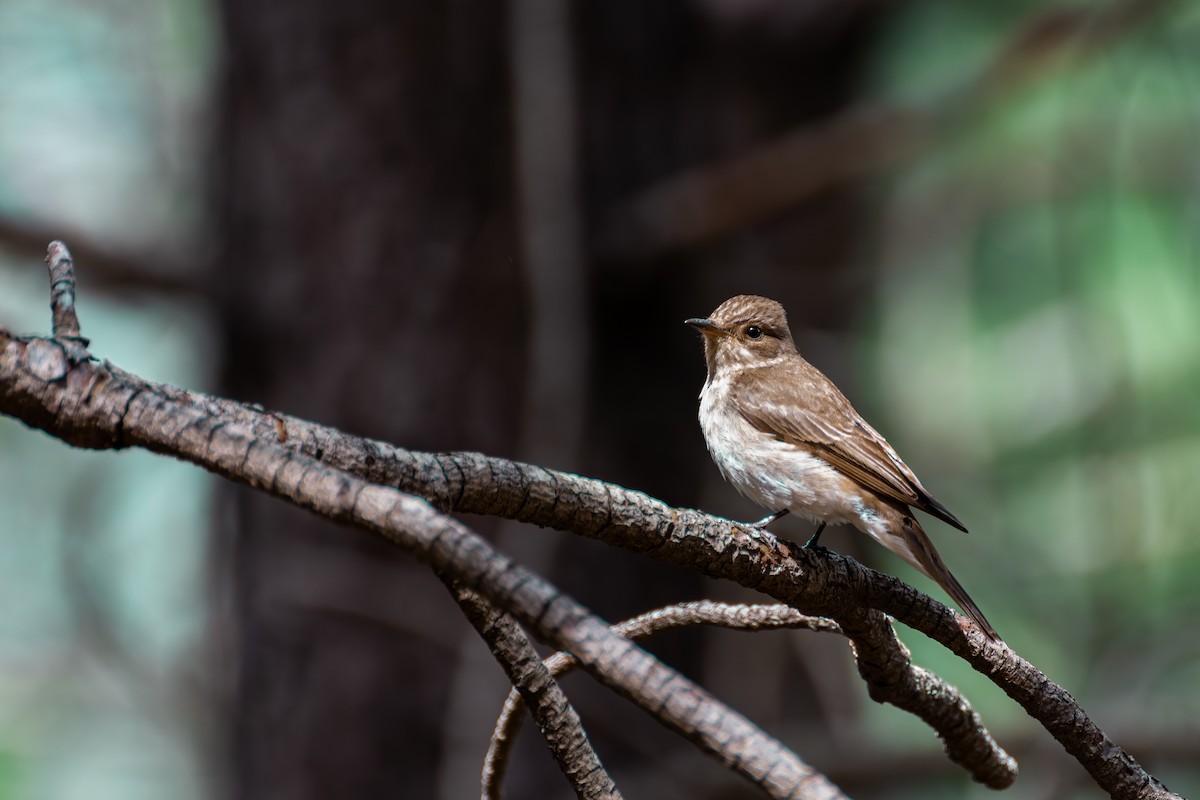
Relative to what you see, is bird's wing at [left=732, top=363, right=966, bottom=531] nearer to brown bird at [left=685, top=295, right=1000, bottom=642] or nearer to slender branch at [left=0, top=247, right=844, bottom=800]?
brown bird at [left=685, top=295, right=1000, bottom=642]

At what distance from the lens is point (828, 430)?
3445 mm

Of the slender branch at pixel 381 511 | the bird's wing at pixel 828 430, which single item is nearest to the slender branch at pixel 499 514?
the slender branch at pixel 381 511

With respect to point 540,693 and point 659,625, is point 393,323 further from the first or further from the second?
point 540,693

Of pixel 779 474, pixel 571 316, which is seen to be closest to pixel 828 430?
pixel 779 474

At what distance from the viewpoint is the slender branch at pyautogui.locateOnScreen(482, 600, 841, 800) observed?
165 cm

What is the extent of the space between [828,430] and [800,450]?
0.42ft

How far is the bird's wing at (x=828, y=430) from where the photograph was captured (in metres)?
3.20

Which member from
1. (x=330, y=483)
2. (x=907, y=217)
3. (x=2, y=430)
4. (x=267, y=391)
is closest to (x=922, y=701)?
(x=330, y=483)

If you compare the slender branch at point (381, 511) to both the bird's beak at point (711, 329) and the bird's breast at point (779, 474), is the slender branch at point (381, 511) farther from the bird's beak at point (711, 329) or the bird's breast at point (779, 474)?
the bird's beak at point (711, 329)

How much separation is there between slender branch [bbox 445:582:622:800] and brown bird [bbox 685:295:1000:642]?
151 cm

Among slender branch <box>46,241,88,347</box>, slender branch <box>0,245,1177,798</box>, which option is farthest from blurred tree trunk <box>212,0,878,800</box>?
slender branch <box>46,241,88,347</box>

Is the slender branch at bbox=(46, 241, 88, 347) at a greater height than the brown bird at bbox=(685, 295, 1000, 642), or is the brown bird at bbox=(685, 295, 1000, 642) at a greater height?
the brown bird at bbox=(685, 295, 1000, 642)

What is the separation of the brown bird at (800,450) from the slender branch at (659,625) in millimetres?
1007

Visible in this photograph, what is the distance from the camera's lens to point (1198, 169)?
622 centimetres
